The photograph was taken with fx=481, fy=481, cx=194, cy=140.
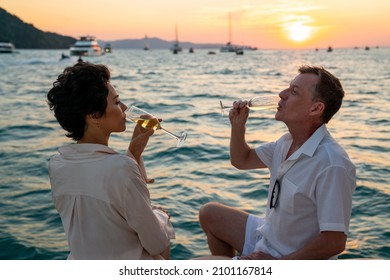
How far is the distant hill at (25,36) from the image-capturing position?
109 metres

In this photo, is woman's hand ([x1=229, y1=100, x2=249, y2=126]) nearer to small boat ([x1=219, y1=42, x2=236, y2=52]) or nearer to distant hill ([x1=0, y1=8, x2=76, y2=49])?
distant hill ([x1=0, y1=8, x2=76, y2=49])

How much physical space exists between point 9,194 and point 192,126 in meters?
5.23

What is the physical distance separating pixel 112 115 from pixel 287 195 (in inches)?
40.2

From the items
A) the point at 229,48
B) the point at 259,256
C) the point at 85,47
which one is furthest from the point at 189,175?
the point at 229,48

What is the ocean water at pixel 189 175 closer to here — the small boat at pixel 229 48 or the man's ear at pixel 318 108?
the man's ear at pixel 318 108

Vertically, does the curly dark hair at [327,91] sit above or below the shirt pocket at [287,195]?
above

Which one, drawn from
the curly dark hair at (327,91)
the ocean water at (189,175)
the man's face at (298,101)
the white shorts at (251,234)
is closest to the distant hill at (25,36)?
the ocean water at (189,175)

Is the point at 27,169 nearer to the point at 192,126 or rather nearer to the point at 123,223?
the point at 192,126

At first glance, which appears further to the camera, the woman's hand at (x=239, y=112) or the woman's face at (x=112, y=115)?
the woman's hand at (x=239, y=112)

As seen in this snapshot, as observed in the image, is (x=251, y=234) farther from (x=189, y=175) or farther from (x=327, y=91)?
(x=189, y=175)

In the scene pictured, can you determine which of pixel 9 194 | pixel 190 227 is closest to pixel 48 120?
pixel 9 194

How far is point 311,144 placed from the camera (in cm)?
256

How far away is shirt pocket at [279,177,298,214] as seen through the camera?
2553 mm

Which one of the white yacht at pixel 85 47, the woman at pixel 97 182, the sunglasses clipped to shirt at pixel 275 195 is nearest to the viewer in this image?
the woman at pixel 97 182
